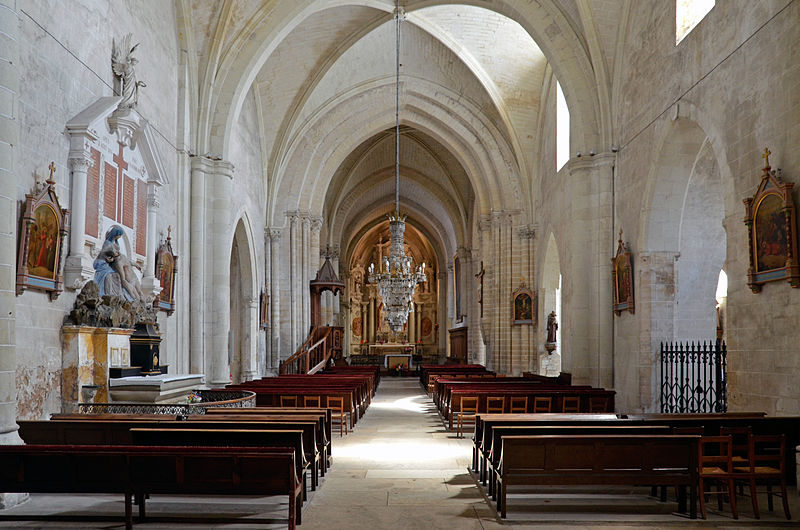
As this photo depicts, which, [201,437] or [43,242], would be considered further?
[43,242]

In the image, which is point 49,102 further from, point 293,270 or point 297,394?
point 293,270

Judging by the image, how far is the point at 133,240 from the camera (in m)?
12.2

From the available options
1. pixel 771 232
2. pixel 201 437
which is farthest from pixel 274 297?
pixel 771 232

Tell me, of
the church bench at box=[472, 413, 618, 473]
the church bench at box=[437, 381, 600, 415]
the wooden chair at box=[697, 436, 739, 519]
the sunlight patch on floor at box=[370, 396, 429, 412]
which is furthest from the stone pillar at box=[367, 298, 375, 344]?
the wooden chair at box=[697, 436, 739, 519]

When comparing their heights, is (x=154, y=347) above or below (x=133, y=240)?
below

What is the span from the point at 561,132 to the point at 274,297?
36.9 feet

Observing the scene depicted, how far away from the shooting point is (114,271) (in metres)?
11.2

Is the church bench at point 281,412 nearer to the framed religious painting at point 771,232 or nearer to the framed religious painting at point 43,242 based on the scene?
the framed religious painting at point 43,242

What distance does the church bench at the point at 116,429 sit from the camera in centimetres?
714

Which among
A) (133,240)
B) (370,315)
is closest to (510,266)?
(133,240)

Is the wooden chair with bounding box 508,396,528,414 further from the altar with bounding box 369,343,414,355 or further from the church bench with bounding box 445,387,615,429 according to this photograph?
the altar with bounding box 369,343,414,355

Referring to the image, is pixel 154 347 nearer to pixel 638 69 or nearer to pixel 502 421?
pixel 502 421

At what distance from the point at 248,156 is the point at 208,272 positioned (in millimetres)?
6070

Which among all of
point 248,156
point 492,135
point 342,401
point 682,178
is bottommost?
point 342,401
